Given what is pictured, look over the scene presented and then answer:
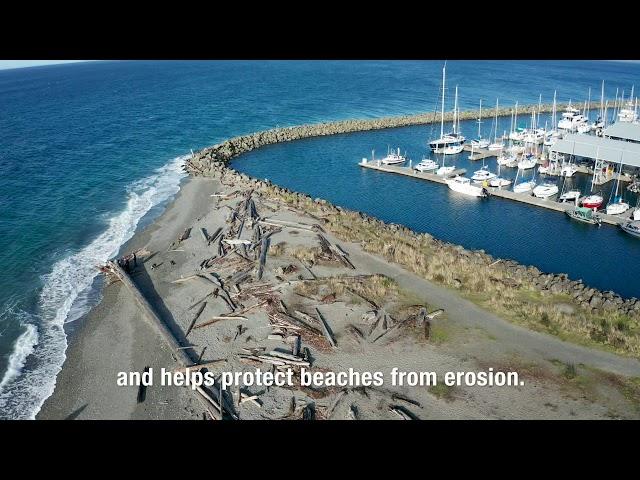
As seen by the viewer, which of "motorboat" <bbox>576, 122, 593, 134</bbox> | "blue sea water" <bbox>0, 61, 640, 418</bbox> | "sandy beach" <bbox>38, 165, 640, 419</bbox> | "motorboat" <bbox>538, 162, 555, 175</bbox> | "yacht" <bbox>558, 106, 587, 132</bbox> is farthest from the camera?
"yacht" <bbox>558, 106, 587, 132</bbox>

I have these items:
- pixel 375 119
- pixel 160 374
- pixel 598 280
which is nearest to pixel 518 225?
pixel 598 280

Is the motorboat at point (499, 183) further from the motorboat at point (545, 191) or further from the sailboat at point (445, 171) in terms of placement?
the sailboat at point (445, 171)

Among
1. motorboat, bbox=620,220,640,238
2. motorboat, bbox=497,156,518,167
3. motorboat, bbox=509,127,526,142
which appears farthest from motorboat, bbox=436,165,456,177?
motorboat, bbox=620,220,640,238

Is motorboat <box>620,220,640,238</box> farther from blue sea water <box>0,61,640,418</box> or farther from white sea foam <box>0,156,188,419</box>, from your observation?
white sea foam <box>0,156,188,419</box>

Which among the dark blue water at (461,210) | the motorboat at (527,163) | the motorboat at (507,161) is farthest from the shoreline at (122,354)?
the motorboat at (507,161)

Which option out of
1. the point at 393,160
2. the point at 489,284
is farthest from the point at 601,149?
the point at 489,284

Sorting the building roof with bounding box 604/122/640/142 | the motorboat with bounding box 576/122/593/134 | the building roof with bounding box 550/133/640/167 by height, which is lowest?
the building roof with bounding box 550/133/640/167

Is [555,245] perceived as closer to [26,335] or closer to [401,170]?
[401,170]
